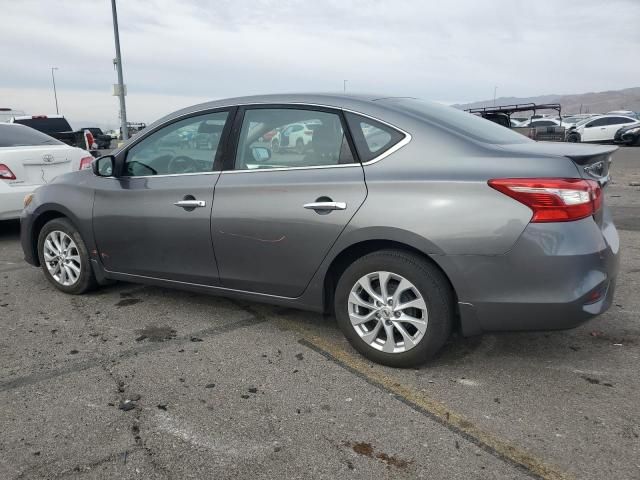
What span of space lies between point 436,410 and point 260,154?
1.93 metres

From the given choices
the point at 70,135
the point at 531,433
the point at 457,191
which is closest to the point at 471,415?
the point at 531,433

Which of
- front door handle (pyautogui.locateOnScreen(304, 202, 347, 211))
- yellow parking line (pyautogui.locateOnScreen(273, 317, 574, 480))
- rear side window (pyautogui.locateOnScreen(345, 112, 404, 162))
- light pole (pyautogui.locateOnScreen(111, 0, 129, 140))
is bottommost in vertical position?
yellow parking line (pyautogui.locateOnScreen(273, 317, 574, 480))

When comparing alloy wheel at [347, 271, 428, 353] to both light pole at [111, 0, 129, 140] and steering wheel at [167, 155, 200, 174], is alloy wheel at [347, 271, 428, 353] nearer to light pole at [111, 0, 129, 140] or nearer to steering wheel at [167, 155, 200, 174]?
steering wheel at [167, 155, 200, 174]

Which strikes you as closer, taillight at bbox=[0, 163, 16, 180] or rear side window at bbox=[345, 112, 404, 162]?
rear side window at bbox=[345, 112, 404, 162]

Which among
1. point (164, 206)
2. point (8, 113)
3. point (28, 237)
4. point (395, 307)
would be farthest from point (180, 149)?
point (8, 113)

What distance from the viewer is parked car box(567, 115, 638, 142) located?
27016 millimetres

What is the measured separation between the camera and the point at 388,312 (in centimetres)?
321

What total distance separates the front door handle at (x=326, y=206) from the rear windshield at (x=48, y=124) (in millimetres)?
12396

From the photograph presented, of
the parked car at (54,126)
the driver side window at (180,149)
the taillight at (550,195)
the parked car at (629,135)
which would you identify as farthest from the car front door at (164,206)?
the parked car at (629,135)

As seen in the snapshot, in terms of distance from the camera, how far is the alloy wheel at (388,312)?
3133 mm

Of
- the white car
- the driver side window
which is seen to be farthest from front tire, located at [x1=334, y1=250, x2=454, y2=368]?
the white car

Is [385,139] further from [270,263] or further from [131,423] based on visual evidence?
[131,423]

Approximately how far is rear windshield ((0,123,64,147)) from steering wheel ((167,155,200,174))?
12.7 ft

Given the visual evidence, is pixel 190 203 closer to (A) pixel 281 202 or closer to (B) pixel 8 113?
(A) pixel 281 202
